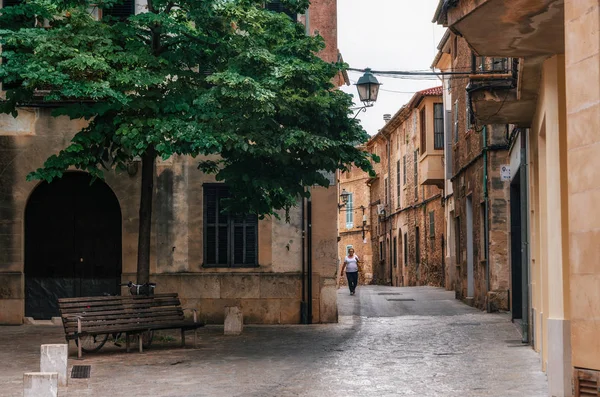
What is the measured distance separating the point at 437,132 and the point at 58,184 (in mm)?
15861

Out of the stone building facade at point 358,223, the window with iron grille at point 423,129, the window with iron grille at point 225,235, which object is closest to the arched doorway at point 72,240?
the window with iron grille at point 225,235

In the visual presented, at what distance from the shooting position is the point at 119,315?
14789mm

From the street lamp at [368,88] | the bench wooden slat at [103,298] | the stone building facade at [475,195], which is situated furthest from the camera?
the stone building facade at [475,195]

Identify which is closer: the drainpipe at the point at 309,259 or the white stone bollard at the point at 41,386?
the white stone bollard at the point at 41,386

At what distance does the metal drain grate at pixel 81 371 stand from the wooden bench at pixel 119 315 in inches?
33.3

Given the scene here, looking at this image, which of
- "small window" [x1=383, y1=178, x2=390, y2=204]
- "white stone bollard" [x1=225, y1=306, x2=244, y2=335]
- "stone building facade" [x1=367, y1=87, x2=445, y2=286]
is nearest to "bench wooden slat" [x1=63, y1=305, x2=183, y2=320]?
"white stone bollard" [x1=225, y1=306, x2=244, y2=335]

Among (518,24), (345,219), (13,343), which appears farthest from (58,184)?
(345,219)

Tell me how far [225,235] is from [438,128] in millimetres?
14633

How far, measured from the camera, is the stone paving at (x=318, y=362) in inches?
426

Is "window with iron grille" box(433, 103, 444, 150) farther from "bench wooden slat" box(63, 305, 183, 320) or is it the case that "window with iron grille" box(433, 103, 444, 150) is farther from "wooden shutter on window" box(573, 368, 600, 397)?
"wooden shutter on window" box(573, 368, 600, 397)

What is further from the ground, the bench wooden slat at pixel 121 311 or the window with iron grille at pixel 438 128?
the window with iron grille at pixel 438 128

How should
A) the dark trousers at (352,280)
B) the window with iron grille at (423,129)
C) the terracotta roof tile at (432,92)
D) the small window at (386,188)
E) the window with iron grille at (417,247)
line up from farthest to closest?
the small window at (386,188), the window with iron grille at (417,247), the terracotta roof tile at (432,92), the window with iron grille at (423,129), the dark trousers at (352,280)

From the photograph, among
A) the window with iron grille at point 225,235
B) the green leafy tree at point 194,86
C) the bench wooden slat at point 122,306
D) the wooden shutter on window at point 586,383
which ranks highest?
the green leafy tree at point 194,86

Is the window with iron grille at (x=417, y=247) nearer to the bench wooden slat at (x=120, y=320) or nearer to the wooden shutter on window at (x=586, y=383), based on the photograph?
the bench wooden slat at (x=120, y=320)
